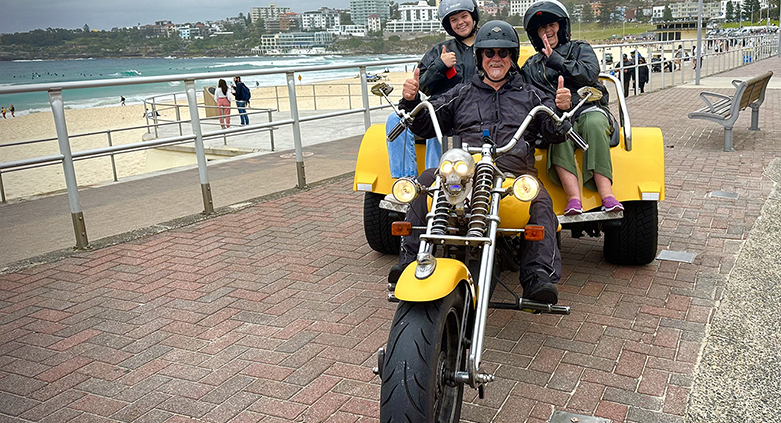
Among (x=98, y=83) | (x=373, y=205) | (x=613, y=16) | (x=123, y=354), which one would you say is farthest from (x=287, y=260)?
(x=613, y=16)

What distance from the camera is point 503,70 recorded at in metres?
3.85

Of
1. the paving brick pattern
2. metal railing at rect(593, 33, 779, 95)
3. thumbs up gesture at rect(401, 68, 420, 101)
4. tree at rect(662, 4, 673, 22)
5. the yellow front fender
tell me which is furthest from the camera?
tree at rect(662, 4, 673, 22)

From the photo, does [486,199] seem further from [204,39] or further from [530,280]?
[204,39]

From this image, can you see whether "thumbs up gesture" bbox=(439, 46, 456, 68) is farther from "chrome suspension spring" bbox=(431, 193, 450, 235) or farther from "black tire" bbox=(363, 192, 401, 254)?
"chrome suspension spring" bbox=(431, 193, 450, 235)

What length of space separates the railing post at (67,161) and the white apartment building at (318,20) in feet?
388

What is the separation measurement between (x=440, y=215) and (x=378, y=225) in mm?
2269

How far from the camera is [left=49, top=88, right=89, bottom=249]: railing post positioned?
5.54m

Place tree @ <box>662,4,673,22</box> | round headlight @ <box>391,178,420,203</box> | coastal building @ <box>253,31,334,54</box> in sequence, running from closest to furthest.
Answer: round headlight @ <box>391,178,420,203</box> < coastal building @ <box>253,31,334,54</box> < tree @ <box>662,4,673,22</box>

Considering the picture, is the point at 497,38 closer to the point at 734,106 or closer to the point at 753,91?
the point at 734,106

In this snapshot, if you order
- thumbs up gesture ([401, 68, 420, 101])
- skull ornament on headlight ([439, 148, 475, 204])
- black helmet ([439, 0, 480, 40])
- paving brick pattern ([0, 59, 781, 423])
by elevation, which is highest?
black helmet ([439, 0, 480, 40])

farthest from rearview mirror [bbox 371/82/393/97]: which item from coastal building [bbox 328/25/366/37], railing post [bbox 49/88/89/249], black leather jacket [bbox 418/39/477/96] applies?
coastal building [bbox 328/25/366/37]

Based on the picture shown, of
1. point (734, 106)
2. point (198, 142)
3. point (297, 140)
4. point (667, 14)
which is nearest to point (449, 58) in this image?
point (198, 142)

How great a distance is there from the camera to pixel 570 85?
4.64m

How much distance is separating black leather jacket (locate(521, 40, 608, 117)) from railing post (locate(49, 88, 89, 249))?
3.61 m
